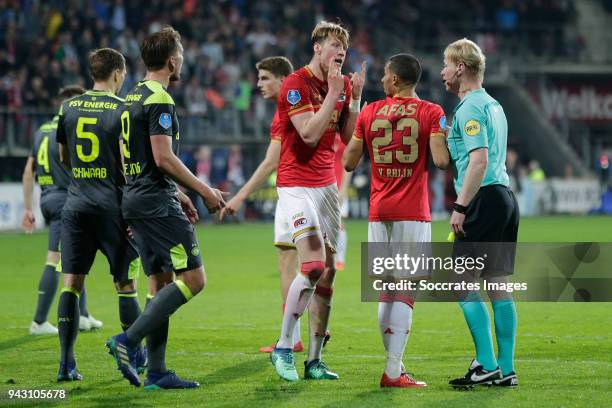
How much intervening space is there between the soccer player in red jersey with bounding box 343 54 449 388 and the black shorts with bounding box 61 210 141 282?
1.77 meters

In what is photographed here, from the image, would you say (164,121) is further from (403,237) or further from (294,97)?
(403,237)

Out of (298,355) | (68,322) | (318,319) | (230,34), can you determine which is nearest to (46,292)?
(68,322)

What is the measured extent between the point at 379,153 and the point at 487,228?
36.3 inches

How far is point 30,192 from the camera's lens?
11.1 meters

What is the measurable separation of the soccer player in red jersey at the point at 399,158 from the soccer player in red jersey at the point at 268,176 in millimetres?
788

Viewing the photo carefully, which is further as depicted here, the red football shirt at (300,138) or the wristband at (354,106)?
the wristband at (354,106)

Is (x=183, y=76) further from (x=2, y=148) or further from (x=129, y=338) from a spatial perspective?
(x=129, y=338)

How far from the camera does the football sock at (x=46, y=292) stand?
411 inches

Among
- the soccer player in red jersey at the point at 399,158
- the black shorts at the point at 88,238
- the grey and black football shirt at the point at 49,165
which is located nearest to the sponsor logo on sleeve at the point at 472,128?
the soccer player in red jersey at the point at 399,158

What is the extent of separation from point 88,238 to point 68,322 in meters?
0.63

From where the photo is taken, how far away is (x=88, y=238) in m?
8.02

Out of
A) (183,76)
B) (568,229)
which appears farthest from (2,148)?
(568,229)

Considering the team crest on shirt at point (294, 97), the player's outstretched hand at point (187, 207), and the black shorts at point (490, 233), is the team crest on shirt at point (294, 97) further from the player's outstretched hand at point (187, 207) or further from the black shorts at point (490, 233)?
the black shorts at point (490, 233)

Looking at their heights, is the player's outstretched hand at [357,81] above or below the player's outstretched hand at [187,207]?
above
